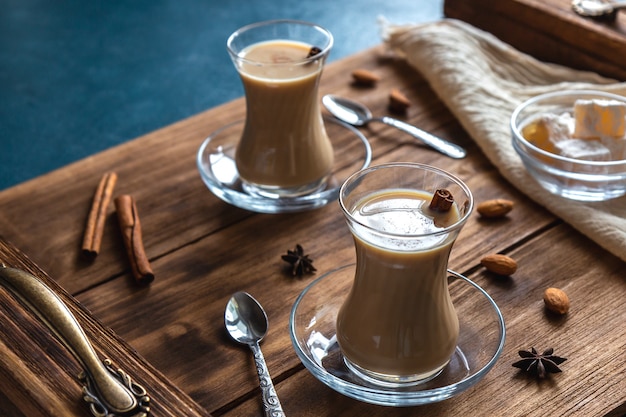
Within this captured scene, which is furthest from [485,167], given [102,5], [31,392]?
[102,5]

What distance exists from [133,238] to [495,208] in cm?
51

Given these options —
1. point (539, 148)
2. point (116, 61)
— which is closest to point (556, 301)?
point (539, 148)

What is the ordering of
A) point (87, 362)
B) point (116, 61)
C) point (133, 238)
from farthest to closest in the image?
point (116, 61) → point (133, 238) → point (87, 362)

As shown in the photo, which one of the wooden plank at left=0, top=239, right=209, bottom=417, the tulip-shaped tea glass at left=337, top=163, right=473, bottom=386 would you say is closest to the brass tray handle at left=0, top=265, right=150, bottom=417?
the wooden plank at left=0, top=239, right=209, bottom=417

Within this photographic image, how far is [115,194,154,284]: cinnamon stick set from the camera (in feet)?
3.37

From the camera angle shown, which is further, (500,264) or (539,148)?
(539,148)

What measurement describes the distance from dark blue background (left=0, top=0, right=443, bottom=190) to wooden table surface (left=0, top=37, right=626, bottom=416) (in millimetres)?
1131

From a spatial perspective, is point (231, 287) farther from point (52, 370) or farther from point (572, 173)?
point (572, 173)

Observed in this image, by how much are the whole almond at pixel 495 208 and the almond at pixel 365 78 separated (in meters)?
0.41

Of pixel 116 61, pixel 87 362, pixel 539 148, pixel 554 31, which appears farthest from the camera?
pixel 116 61

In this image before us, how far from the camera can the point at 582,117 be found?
117 cm

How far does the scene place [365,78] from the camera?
145 centimetres

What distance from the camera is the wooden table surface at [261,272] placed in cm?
85

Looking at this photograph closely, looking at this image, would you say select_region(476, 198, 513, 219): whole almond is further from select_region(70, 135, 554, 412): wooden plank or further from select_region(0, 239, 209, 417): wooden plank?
select_region(0, 239, 209, 417): wooden plank
